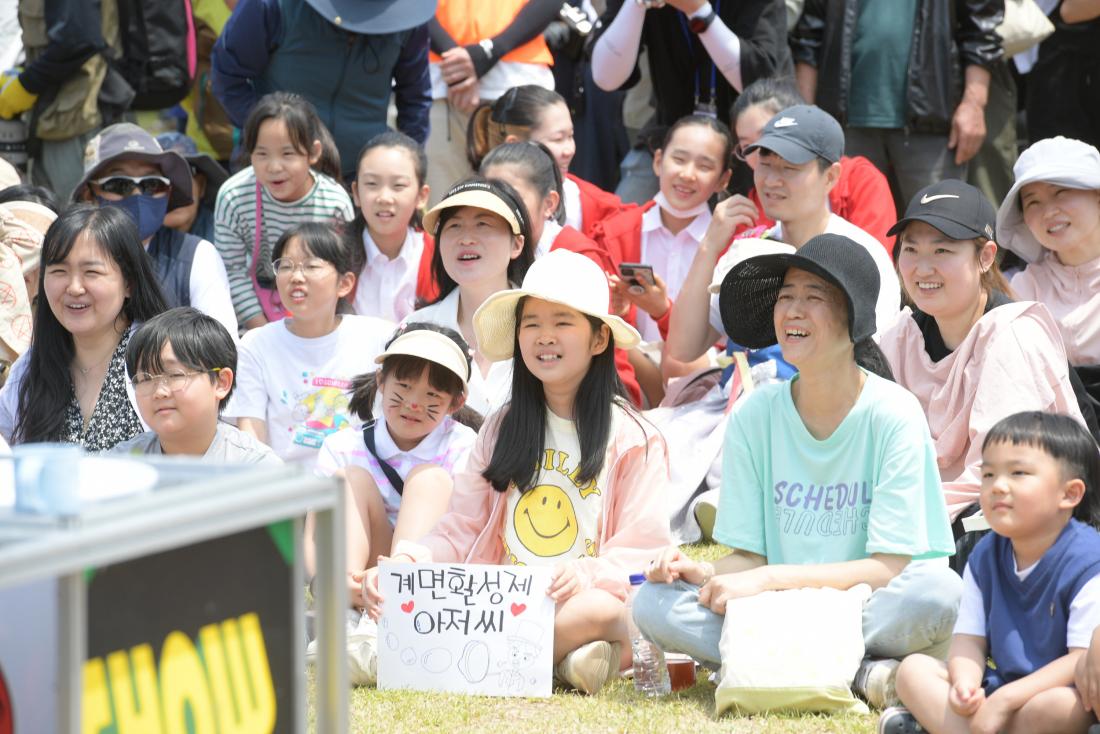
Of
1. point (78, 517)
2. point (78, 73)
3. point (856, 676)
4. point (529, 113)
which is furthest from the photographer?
point (78, 73)

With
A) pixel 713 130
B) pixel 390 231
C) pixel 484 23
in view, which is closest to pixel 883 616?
pixel 713 130

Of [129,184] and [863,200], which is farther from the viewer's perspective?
[129,184]

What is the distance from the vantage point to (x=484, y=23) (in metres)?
7.40

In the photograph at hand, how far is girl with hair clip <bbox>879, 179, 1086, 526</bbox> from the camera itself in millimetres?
4445

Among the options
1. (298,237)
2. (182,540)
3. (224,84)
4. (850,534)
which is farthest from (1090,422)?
(224,84)

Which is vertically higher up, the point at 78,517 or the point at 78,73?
the point at 78,73

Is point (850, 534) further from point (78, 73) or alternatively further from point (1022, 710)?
point (78, 73)

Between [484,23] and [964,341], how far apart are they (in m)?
3.56

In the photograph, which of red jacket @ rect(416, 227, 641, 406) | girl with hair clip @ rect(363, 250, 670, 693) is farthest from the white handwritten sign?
red jacket @ rect(416, 227, 641, 406)

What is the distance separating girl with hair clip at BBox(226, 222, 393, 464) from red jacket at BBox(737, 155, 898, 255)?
5.33ft

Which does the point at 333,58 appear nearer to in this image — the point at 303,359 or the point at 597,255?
the point at 597,255

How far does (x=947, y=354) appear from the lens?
4.72m

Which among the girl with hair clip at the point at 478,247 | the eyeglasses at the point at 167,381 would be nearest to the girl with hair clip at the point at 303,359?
the girl with hair clip at the point at 478,247

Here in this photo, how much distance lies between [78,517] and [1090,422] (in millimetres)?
3562
